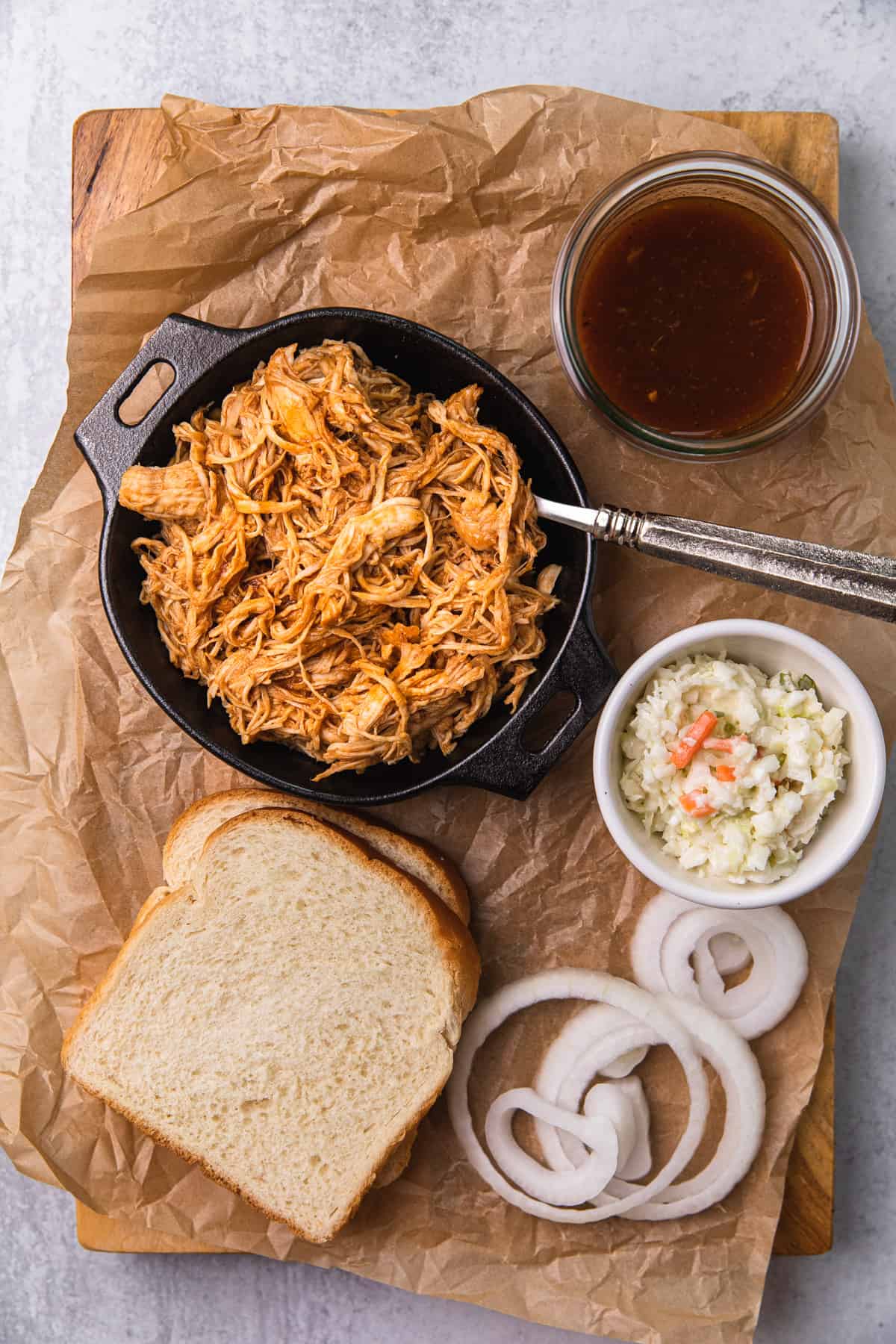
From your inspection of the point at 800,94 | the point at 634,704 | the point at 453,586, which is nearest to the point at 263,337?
the point at 453,586

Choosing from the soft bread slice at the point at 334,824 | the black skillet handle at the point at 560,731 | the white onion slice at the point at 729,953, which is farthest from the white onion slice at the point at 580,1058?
the black skillet handle at the point at 560,731

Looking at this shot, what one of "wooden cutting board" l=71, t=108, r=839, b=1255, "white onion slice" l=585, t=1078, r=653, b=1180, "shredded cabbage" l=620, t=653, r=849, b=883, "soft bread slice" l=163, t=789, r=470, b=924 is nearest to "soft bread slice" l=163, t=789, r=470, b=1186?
"soft bread slice" l=163, t=789, r=470, b=924

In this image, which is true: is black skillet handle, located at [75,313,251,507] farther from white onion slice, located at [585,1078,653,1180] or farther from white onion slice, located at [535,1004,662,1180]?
white onion slice, located at [585,1078,653,1180]

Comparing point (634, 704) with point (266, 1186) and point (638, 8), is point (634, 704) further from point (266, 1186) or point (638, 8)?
point (638, 8)

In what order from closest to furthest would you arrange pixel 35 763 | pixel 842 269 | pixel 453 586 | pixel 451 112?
pixel 453 586
pixel 842 269
pixel 451 112
pixel 35 763

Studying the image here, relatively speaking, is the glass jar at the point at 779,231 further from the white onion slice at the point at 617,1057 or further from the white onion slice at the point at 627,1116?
the white onion slice at the point at 627,1116
